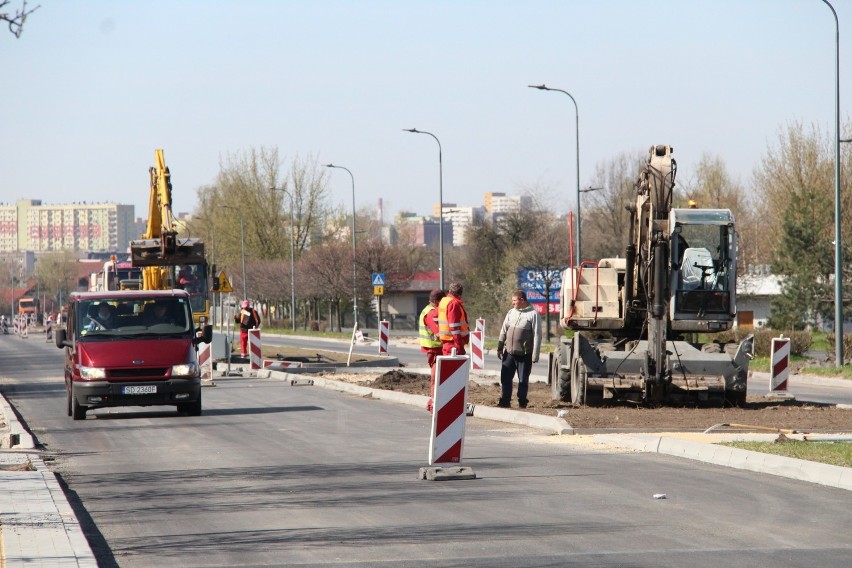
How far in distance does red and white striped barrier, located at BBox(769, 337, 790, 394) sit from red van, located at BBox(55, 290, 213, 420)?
9892 millimetres

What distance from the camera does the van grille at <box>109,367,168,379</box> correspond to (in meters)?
19.1


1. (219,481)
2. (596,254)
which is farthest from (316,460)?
(596,254)

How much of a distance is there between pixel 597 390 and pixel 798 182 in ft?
142

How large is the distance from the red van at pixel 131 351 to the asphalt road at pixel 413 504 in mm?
1825

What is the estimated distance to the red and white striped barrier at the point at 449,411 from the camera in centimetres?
1239

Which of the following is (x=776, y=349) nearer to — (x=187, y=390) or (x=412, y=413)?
(x=412, y=413)

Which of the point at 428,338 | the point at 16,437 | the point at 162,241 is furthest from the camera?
the point at 162,241

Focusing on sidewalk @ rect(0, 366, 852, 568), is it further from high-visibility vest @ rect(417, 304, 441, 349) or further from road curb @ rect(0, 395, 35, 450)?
high-visibility vest @ rect(417, 304, 441, 349)

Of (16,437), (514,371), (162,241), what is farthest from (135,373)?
(162,241)

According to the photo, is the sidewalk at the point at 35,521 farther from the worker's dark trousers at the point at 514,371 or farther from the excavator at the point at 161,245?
the excavator at the point at 161,245

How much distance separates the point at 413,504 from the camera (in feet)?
33.8

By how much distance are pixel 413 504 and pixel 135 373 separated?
32.1ft

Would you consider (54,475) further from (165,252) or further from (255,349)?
(255,349)

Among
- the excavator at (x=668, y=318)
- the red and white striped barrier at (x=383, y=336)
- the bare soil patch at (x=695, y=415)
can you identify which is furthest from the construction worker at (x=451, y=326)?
the red and white striped barrier at (x=383, y=336)
